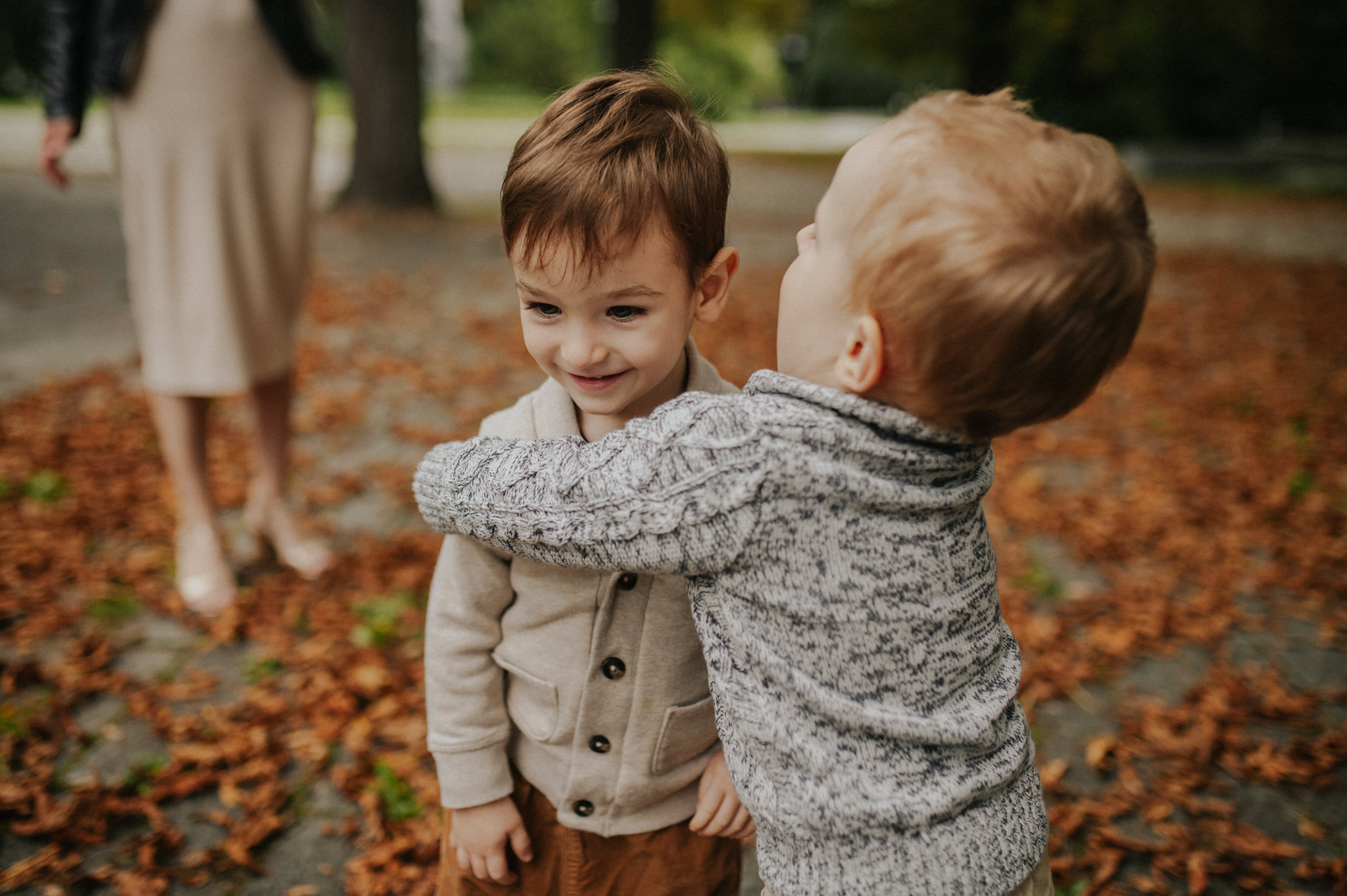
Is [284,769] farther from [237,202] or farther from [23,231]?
[23,231]

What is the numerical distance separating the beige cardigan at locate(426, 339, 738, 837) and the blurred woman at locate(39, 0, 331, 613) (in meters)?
2.01

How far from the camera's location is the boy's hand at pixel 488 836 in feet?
5.03

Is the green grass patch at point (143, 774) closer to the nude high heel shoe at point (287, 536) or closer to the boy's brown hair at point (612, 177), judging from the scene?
the nude high heel shoe at point (287, 536)

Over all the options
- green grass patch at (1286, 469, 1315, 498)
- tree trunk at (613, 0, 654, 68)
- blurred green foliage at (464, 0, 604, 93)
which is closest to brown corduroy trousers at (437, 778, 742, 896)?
green grass patch at (1286, 469, 1315, 498)

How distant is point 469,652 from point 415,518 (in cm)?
264

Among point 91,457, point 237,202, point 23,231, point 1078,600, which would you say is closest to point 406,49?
point 23,231

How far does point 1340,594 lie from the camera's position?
3.75 meters

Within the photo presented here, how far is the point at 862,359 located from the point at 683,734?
73cm

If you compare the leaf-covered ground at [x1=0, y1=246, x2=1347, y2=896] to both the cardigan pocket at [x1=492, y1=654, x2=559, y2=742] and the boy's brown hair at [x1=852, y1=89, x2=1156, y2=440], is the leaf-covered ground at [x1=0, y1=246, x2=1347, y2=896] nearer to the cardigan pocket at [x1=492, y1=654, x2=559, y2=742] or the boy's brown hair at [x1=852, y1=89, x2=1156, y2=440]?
the cardigan pocket at [x1=492, y1=654, x2=559, y2=742]

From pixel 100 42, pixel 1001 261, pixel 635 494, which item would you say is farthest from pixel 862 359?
pixel 100 42

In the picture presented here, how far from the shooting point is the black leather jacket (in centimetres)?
280

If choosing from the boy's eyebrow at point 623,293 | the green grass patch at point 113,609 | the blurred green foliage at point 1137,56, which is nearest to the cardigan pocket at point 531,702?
the boy's eyebrow at point 623,293

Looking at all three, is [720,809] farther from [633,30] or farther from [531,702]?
[633,30]

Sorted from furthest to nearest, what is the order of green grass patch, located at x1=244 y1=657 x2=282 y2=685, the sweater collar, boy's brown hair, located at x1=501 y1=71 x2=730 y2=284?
green grass patch, located at x1=244 y1=657 x2=282 y2=685, boy's brown hair, located at x1=501 y1=71 x2=730 y2=284, the sweater collar
